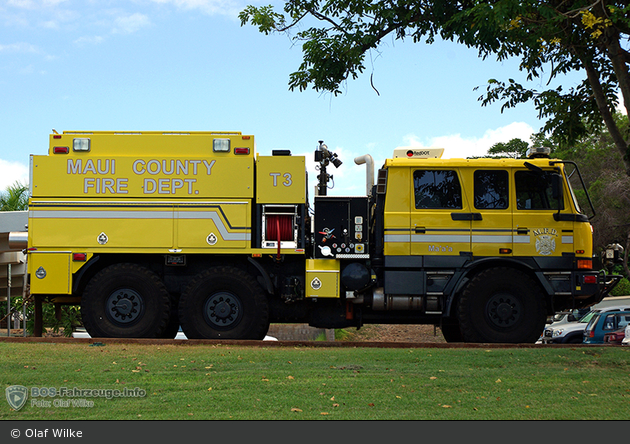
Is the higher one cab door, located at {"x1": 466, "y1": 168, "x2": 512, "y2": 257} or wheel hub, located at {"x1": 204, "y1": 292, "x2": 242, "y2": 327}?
cab door, located at {"x1": 466, "y1": 168, "x2": 512, "y2": 257}

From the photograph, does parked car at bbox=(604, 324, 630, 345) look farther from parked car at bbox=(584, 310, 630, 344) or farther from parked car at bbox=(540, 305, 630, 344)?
parked car at bbox=(540, 305, 630, 344)

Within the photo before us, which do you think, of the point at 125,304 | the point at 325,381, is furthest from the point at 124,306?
the point at 325,381

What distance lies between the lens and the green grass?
21.2ft

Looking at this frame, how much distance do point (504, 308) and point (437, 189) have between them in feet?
7.52

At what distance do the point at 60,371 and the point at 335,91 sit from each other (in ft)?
27.3

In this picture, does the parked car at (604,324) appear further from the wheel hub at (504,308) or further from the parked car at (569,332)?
the wheel hub at (504,308)

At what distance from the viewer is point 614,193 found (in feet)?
96.4

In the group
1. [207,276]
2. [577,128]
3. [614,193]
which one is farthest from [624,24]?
[614,193]

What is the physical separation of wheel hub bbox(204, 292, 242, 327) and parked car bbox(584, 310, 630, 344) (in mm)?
13903

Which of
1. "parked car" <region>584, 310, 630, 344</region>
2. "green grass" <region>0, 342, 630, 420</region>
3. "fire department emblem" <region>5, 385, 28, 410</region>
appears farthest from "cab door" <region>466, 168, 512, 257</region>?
"parked car" <region>584, 310, 630, 344</region>

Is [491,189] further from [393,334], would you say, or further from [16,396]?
[393,334]

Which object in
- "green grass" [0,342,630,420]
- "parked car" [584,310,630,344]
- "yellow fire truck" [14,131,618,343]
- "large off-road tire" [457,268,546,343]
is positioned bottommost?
"parked car" [584,310,630,344]

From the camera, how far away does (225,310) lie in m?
10.9

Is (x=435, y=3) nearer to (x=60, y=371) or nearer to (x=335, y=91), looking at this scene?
(x=335, y=91)
